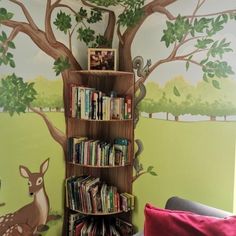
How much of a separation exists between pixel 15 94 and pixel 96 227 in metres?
1.34

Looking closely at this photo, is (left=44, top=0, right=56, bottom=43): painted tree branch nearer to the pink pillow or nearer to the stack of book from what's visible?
the stack of book

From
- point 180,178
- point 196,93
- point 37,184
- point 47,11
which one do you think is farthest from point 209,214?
point 47,11

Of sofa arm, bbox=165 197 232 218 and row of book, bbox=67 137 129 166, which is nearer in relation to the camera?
sofa arm, bbox=165 197 232 218

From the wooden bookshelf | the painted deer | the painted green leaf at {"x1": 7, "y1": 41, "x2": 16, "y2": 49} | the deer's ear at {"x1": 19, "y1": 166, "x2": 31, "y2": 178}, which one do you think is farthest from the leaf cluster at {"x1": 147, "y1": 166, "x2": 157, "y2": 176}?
the painted green leaf at {"x1": 7, "y1": 41, "x2": 16, "y2": 49}

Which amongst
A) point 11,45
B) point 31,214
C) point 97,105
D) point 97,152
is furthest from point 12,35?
point 31,214

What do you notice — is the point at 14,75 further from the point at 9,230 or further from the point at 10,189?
the point at 9,230

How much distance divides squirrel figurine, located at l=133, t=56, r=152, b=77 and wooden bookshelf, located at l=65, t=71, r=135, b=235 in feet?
0.26

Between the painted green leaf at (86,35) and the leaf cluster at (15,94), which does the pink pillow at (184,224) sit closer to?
the leaf cluster at (15,94)

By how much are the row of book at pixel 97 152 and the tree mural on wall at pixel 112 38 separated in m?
0.11

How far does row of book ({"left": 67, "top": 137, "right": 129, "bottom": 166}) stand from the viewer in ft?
8.36

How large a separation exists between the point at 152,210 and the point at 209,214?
1.11ft

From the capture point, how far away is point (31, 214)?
244 cm

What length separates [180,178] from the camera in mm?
2367

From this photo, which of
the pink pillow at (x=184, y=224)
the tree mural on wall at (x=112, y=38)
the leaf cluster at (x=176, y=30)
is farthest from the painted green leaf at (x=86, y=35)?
the pink pillow at (x=184, y=224)
